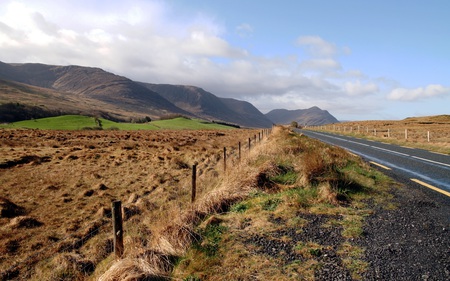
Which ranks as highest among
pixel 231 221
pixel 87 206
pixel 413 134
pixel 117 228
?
pixel 413 134

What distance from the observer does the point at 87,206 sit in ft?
40.3

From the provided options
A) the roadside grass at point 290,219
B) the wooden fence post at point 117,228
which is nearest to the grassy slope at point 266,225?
the roadside grass at point 290,219

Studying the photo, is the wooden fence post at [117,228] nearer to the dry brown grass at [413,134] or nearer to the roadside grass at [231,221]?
the roadside grass at [231,221]

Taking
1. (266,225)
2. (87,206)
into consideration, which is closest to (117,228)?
(266,225)

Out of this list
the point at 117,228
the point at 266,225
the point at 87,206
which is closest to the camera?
the point at 117,228

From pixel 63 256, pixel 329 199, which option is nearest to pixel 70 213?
pixel 63 256

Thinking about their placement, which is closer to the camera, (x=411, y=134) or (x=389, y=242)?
(x=389, y=242)

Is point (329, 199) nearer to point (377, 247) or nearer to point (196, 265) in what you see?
point (377, 247)

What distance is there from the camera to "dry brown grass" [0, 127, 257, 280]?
7.05 meters

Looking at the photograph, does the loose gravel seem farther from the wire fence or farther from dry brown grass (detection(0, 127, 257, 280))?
the wire fence

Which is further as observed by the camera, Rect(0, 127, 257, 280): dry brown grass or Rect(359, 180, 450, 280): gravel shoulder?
Rect(0, 127, 257, 280): dry brown grass

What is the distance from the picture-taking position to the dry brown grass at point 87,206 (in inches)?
278

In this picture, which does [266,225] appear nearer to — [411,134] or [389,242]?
[389,242]

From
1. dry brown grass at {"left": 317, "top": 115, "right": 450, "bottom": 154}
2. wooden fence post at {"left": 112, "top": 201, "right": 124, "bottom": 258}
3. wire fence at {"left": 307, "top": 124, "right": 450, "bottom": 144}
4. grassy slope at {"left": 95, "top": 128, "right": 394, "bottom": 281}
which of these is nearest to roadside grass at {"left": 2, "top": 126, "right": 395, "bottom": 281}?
grassy slope at {"left": 95, "top": 128, "right": 394, "bottom": 281}
